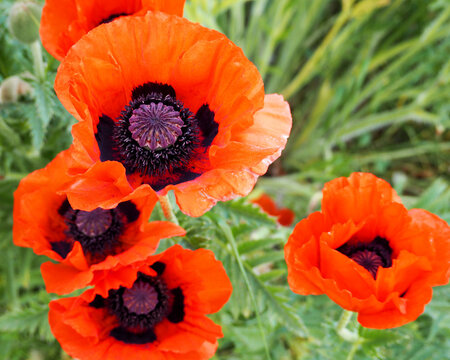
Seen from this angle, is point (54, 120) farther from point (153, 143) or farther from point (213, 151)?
point (213, 151)

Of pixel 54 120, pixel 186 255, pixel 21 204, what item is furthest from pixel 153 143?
pixel 54 120

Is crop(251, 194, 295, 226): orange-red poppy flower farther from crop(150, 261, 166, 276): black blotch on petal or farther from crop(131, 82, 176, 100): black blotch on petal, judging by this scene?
crop(131, 82, 176, 100): black blotch on petal

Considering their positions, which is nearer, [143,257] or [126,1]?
[143,257]

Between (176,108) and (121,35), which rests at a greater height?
(121,35)

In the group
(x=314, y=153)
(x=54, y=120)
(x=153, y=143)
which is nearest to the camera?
(x=153, y=143)

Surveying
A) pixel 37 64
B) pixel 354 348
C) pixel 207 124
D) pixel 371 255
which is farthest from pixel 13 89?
pixel 354 348

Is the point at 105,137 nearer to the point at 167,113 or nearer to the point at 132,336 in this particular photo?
the point at 167,113
